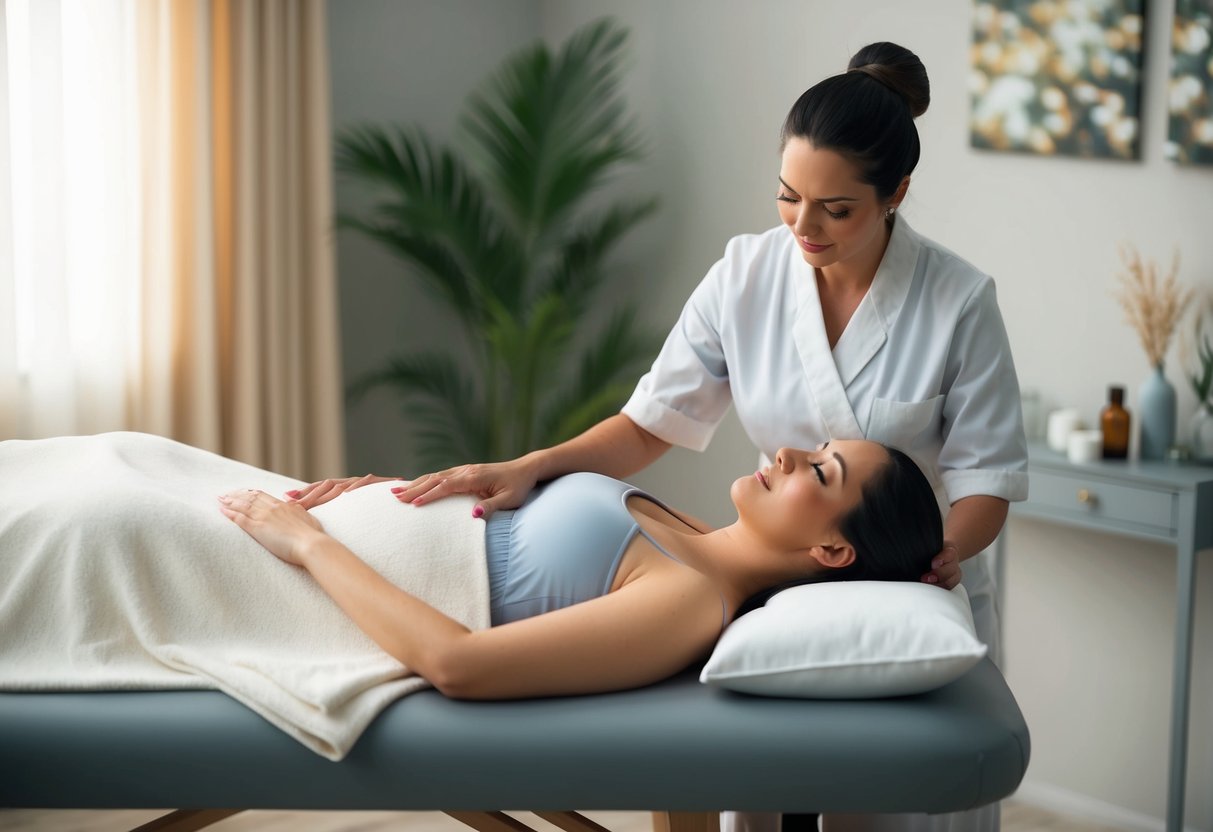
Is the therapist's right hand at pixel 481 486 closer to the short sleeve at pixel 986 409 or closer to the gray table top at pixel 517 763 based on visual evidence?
the gray table top at pixel 517 763

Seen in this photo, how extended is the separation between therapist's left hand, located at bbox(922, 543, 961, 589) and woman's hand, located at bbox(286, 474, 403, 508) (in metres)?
0.81

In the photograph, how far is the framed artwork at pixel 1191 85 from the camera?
9.30ft

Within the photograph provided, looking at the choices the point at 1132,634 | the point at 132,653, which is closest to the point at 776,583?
the point at 132,653

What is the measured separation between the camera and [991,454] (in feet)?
6.17

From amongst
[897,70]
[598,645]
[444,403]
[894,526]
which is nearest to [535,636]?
[598,645]

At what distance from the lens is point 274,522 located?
5.68 feet

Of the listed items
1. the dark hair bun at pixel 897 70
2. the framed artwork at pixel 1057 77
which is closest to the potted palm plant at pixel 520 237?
the framed artwork at pixel 1057 77

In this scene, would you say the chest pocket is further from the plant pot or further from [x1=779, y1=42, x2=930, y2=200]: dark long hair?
the plant pot

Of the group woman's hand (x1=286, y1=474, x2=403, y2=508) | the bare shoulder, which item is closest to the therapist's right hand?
woman's hand (x1=286, y1=474, x2=403, y2=508)

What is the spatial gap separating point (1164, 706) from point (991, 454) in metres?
1.55

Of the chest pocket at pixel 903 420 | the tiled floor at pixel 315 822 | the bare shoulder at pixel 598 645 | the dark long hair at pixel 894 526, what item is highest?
the chest pocket at pixel 903 420

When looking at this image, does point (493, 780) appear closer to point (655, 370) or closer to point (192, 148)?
point (655, 370)

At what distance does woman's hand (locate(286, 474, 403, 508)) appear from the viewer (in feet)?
6.26

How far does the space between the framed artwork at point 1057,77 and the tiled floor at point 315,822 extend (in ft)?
5.36
